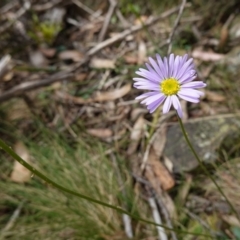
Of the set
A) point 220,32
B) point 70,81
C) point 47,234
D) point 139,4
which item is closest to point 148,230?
point 47,234

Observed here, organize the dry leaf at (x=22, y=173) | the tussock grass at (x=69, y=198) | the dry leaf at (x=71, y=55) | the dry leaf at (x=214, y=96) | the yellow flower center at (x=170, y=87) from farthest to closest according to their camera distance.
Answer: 1. the dry leaf at (x=71, y=55)
2. the dry leaf at (x=214, y=96)
3. the dry leaf at (x=22, y=173)
4. the tussock grass at (x=69, y=198)
5. the yellow flower center at (x=170, y=87)

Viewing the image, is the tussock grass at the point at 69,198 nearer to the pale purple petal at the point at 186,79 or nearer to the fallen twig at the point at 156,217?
the fallen twig at the point at 156,217

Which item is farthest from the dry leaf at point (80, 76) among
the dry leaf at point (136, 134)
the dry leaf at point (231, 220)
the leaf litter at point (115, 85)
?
the dry leaf at point (231, 220)

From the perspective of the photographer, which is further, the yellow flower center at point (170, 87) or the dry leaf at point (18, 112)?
the dry leaf at point (18, 112)

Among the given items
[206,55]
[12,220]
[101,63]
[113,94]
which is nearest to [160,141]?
[113,94]

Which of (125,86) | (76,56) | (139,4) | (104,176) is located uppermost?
(139,4)

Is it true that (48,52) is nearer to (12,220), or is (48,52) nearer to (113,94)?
(113,94)

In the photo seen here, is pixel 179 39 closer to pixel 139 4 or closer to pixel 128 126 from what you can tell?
pixel 139 4
